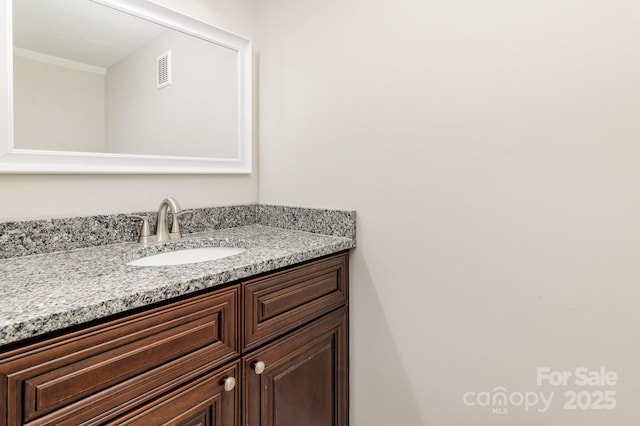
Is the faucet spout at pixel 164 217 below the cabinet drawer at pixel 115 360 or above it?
above

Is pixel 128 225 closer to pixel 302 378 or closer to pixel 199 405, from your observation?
pixel 199 405

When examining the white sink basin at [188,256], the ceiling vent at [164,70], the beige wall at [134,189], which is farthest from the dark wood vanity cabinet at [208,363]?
the ceiling vent at [164,70]

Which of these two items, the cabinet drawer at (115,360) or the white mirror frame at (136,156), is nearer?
the cabinet drawer at (115,360)

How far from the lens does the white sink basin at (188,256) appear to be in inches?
42.0

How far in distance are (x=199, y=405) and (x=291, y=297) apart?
354mm

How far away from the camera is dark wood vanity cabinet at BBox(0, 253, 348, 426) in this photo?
541 millimetres

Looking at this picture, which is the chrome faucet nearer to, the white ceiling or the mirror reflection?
the mirror reflection

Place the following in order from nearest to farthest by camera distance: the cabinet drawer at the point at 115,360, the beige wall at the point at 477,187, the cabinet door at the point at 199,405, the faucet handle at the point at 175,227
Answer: the cabinet drawer at the point at 115,360, the cabinet door at the point at 199,405, the beige wall at the point at 477,187, the faucet handle at the point at 175,227

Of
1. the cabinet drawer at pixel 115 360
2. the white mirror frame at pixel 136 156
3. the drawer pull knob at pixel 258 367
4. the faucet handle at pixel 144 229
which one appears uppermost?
the white mirror frame at pixel 136 156

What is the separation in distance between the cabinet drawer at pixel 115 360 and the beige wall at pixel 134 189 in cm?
62

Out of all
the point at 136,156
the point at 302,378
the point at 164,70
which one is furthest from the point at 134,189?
the point at 302,378

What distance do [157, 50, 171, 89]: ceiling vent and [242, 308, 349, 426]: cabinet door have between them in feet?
3.41

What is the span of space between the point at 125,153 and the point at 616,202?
4.76 feet

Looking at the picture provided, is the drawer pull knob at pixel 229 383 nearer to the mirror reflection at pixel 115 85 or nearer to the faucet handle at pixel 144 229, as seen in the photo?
the faucet handle at pixel 144 229
